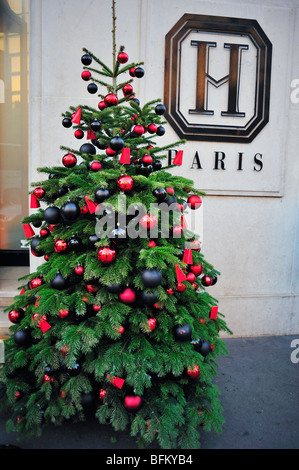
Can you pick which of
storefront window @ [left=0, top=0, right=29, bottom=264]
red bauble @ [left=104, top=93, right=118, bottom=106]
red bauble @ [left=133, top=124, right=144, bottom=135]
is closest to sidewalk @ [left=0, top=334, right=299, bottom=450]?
red bauble @ [left=133, top=124, right=144, bottom=135]

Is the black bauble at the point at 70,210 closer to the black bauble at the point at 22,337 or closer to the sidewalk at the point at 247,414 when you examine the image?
the black bauble at the point at 22,337

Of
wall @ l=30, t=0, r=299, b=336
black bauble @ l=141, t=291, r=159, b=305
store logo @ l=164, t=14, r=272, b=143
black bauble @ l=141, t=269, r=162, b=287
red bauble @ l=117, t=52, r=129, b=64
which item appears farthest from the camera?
store logo @ l=164, t=14, r=272, b=143

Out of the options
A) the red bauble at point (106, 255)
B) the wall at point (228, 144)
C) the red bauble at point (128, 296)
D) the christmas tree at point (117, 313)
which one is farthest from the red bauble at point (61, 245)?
the wall at point (228, 144)

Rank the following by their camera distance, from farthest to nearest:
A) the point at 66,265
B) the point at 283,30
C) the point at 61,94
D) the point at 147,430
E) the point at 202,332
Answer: the point at 283,30 → the point at 61,94 → the point at 202,332 → the point at 66,265 → the point at 147,430

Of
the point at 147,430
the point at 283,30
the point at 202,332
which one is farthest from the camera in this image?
the point at 283,30

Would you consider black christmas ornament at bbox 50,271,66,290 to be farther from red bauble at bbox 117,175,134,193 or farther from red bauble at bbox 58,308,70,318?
red bauble at bbox 117,175,134,193

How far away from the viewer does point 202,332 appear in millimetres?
2701

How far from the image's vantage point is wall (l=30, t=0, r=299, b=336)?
13.6ft

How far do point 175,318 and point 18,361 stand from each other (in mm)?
1228

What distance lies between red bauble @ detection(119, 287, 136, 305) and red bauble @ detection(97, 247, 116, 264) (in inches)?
9.0

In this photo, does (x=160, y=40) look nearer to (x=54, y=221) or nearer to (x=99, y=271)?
(x=54, y=221)

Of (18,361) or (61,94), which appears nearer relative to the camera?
(18,361)

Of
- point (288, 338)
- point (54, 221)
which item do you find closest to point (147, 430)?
point (54, 221)

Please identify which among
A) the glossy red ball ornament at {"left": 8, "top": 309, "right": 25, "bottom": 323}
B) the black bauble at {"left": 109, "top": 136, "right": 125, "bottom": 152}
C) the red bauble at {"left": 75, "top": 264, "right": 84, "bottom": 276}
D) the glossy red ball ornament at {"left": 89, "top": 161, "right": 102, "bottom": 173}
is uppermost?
the black bauble at {"left": 109, "top": 136, "right": 125, "bottom": 152}
